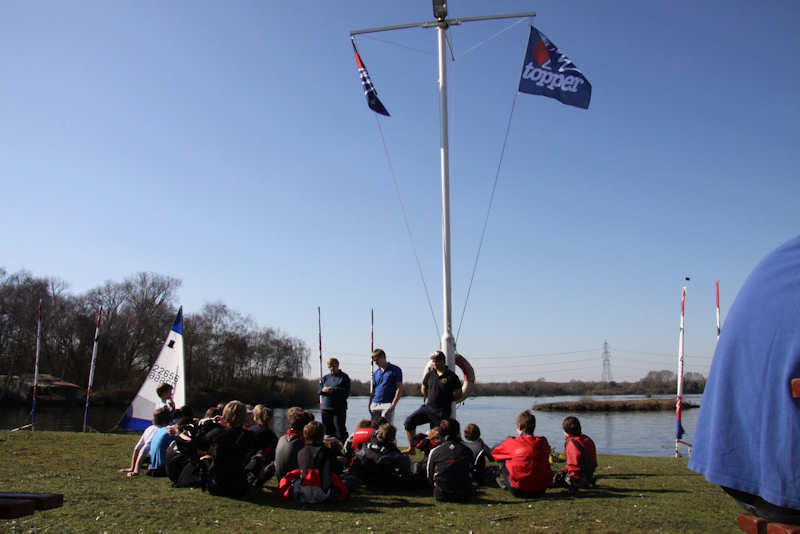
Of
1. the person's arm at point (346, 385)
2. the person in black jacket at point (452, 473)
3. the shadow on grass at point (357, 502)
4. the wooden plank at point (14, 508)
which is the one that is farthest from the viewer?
the person's arm at point (346, 385)

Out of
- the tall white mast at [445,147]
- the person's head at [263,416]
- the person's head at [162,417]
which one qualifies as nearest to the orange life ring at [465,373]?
the tall white mast at [445,147]

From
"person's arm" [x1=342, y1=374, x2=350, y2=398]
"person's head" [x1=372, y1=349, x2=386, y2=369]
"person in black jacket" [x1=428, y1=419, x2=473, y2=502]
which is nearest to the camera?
"person in black jacket" [x1=428, y1=419, x2=473, y2=502]

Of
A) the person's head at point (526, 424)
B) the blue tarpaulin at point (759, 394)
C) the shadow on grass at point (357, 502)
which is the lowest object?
the shadow on grass at point (357, 502)

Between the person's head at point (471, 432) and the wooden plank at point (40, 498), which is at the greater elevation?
the wooden plank at point (40, 498)

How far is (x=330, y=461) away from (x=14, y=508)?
11.7 ft

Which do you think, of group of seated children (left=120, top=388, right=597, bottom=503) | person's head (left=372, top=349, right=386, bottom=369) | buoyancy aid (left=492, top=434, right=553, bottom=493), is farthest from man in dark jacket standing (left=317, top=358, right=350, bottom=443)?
buoyancy aid (left=492, top=434, right=553, bottom=493)

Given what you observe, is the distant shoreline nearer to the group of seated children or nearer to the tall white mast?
the tall white mast

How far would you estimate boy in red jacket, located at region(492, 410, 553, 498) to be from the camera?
6.51m

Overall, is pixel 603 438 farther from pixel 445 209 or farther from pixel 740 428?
pixel 740 428

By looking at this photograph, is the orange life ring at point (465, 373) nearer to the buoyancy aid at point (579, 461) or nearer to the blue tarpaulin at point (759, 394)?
the buoyancy aid at point (579, 461)

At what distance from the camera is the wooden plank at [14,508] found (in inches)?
114

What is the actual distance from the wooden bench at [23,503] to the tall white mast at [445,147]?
683cm

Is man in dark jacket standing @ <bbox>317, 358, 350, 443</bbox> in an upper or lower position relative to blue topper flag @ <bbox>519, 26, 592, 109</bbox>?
lower

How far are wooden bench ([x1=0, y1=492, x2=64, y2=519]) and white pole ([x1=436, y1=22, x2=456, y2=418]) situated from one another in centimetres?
652
